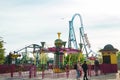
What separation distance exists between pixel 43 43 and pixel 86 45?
32835 millimetres

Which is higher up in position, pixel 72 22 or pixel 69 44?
pixel 72 22

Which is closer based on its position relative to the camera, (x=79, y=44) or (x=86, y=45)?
(x=79, y=44)

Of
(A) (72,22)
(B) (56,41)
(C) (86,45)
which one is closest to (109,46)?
(B) (56,41)

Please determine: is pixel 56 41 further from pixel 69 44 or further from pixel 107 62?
pixel 69 44

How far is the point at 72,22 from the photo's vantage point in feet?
257

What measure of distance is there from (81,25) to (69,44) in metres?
9.33

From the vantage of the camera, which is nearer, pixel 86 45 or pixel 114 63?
pixel 114 63

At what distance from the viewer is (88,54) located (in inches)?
3804

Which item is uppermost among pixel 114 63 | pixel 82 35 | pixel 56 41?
pixel 82 35

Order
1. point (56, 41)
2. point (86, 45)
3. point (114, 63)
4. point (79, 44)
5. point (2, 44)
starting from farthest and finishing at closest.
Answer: point (86, 45) → point (79, 44) → point (2, 44) → point (56, 41) → point (114, 63)

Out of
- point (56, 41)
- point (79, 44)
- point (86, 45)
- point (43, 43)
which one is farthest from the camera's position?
point (86, 45)

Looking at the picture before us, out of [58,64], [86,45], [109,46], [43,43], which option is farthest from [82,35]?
[109,46]

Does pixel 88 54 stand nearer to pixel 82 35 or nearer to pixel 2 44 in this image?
pixel 82 35

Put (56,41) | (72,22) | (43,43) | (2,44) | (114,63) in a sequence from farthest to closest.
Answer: (72,22) < (43,43) < (2,44) < (56,41) < (114,63)
